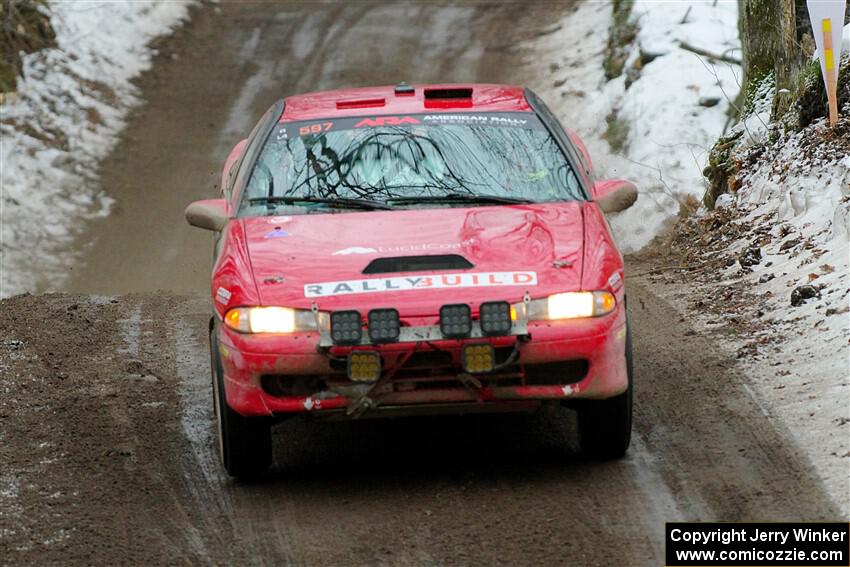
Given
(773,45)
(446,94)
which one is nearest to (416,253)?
(446,94)

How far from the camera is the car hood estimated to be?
18.6ft

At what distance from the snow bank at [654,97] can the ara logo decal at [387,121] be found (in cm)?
616

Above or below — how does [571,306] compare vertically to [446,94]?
below

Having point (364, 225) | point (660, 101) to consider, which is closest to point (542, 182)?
point (364, 225)

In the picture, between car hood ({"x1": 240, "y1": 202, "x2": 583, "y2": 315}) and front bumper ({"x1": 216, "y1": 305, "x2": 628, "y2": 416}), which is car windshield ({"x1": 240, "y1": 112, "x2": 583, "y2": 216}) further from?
front bumper ({"x1": 216, "y1": 305, "x2": 628, "y2": 416})

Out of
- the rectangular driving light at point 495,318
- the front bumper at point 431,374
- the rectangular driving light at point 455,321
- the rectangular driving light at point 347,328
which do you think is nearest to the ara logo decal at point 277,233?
the front bumper at point 431,374

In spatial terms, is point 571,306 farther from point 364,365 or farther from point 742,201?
point 742,201

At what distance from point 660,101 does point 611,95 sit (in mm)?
1295

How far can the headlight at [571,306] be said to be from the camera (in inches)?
221

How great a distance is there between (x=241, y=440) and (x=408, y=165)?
1.71m

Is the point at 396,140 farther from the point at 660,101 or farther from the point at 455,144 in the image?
the point at 660,101

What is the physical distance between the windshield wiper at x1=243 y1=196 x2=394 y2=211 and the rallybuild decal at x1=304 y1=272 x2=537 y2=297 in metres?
0.85

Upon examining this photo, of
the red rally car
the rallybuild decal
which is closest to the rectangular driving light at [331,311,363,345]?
the red rally car

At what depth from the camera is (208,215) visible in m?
6.70
